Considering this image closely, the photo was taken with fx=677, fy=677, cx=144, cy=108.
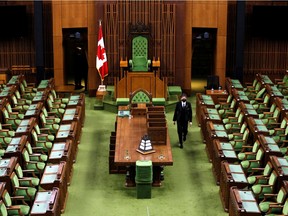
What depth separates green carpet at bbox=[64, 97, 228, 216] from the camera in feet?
38.1

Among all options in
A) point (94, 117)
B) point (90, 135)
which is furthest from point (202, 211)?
point (94, 117)

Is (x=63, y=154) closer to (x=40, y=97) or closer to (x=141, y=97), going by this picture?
(x=141, y=97)

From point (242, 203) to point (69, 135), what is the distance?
173 inches

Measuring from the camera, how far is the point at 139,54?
60.4 feet

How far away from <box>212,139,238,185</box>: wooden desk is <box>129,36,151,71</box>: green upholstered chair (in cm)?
538

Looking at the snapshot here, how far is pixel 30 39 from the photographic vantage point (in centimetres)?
2042

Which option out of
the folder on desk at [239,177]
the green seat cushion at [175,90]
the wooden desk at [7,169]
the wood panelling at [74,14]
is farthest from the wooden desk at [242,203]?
the wood panelling at [74,14]

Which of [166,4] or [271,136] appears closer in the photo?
[271,136]

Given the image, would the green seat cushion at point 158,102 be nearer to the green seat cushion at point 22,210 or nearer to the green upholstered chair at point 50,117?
the green upholstered chair at point 50,117

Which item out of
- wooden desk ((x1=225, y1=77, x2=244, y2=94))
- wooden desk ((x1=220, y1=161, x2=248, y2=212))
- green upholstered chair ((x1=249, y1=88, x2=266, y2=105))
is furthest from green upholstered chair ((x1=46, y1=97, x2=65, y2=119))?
wooden desk ((x1=220, y1=161, x2=248, y2=212))

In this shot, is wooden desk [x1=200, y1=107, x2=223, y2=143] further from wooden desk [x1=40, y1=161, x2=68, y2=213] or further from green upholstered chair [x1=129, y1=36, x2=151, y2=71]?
wooden desk [x1=40, y1=161, x2=68, y2=213]

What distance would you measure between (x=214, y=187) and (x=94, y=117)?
17.1 ft

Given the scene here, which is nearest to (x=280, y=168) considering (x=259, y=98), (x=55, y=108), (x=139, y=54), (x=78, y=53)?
(x=259, y=98)

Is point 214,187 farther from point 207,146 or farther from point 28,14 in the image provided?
point 28,14
